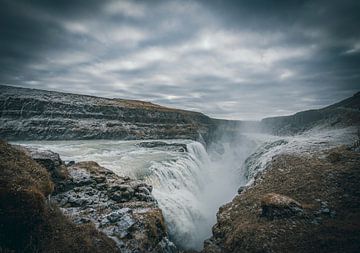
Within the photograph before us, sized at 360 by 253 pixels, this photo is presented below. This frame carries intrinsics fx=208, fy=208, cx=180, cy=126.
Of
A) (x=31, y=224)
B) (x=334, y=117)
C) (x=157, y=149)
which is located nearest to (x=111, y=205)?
(x=31, y=224)

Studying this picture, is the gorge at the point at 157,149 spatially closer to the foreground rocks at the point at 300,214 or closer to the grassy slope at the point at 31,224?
the foreground rocks at the point at 300,214

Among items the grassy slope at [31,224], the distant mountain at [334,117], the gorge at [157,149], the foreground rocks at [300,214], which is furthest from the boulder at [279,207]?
the distant mountain at [334,117]

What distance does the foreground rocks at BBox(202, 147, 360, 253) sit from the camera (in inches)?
490

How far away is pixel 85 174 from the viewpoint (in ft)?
55.1

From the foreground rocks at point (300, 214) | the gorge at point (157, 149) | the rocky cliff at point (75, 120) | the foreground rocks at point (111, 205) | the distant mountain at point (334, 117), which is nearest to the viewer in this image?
the foreground rocks at point (111, 205)

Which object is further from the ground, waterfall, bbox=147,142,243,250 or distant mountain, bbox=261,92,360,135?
distant mountain, bbox=261,92,360,135

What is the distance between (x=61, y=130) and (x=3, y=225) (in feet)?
207

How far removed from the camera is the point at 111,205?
13.9 m

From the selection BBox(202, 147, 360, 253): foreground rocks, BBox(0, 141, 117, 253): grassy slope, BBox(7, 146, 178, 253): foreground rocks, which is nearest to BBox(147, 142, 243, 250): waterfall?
BBox(202, 147, 360, 253): foreground rocks

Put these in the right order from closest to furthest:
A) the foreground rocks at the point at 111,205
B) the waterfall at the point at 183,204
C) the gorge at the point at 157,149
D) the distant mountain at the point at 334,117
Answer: the foreground rocks at the point at 111,205 < the gorge at the point at 157,149 < the waterfall at the point at 183,204 < the distant mountain at the point at 334,117

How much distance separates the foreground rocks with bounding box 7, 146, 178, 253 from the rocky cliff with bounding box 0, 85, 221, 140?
52470 millimetres

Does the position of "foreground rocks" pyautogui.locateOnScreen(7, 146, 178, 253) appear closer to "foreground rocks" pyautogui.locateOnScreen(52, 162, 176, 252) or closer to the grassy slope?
"foreground rocks" pyautogui.locateOnScreen(52, 162, 176, 252)

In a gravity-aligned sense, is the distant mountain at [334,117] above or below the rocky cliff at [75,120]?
above

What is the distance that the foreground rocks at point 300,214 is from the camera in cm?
1244
